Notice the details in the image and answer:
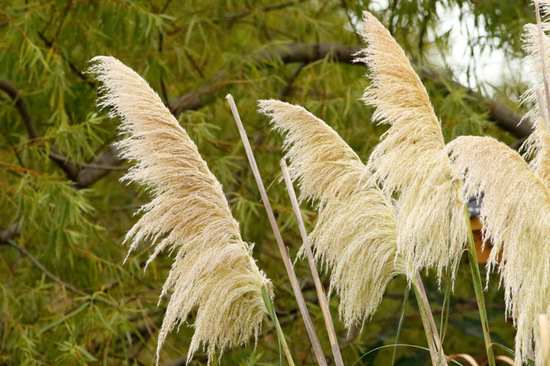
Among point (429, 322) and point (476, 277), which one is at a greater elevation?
point (476, 277)

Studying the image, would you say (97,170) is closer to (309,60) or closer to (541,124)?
(309,60)

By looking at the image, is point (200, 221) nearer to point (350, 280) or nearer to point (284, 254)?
point (284, 254)

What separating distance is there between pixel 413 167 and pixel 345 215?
224mm

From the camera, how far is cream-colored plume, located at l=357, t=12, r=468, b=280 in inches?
69.2

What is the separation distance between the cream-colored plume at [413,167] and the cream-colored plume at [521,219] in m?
0.13

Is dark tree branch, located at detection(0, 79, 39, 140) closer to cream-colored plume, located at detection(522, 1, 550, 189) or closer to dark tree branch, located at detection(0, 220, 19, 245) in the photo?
dark tree branch, located at detection(0, 220, 19, 245)

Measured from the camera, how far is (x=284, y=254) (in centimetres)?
184

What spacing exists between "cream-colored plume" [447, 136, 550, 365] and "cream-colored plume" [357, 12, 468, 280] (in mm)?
133

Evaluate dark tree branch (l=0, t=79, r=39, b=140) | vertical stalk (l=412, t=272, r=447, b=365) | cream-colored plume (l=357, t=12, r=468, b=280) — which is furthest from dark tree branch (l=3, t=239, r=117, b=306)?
cream-colored plume (l=357, t=12, r=468, b=280)

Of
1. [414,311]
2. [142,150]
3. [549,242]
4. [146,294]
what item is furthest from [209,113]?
[549,242]

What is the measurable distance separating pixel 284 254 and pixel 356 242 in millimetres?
190

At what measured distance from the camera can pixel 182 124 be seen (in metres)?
4.83

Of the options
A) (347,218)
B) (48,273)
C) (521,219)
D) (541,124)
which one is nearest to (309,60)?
(48,273)

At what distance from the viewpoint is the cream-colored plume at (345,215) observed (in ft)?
6.40
